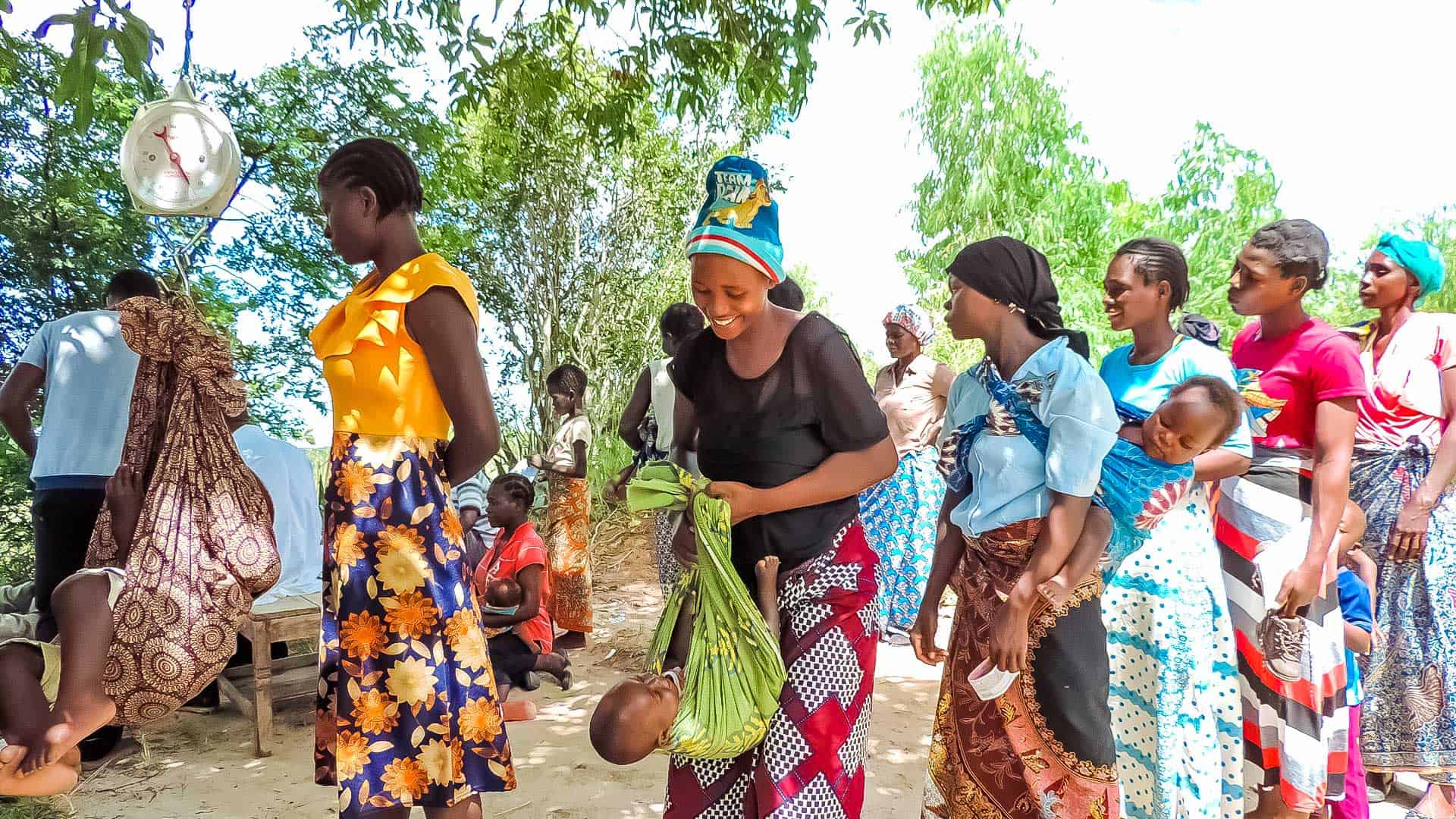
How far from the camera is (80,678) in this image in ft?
7.73

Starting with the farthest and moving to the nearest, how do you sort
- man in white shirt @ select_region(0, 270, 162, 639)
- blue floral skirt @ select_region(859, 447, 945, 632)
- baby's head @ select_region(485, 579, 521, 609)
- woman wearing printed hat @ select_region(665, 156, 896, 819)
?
→ blue floral skirt @ select_region(859, 447, 945, 632) < baby's head @ select_region(485, 579, 521, 609) < man in white shirt @ select_region(0, 270, 162, 639) < woman wearing printed hat @ select_region(665, 156, 896, 819)

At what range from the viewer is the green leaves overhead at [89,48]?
243 centimetres

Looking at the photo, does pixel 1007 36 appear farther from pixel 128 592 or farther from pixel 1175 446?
pixel 128 592

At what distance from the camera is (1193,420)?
2371mm

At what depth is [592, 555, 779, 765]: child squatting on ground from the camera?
6.14 feet

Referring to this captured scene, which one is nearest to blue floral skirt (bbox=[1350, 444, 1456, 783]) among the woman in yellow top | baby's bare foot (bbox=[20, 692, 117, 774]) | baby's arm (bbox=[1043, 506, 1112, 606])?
baby's arm (bbox=[1043, 506, 1112, 606])

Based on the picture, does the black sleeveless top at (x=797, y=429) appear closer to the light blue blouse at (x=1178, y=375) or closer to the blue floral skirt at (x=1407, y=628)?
the light blue blouse at (x=1178, y=375)

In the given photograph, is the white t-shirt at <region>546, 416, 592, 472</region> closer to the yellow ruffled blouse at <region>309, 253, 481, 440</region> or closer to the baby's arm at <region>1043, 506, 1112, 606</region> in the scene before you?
the yellow ruffled blouse at <region>309, 253, 481, 440</region>

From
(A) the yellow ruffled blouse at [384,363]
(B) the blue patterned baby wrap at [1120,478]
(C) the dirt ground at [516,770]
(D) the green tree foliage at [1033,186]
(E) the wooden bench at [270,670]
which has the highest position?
(D) the green tree foliage at [1033,186]

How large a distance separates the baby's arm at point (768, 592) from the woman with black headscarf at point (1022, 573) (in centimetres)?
55

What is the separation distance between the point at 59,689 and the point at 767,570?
1.97 m

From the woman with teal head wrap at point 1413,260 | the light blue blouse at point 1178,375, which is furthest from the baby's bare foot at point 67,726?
the woman with teal head wrap at point 1413,260

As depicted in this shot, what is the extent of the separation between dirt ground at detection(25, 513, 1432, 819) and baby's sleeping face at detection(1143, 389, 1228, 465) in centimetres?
201

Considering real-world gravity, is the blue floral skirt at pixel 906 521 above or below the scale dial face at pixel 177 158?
below
